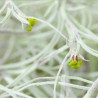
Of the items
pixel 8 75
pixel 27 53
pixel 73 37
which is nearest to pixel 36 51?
pixel 27 53

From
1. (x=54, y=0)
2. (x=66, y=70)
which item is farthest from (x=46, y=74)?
(x=54, y=0)

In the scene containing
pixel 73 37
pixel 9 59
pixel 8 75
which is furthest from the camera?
pixel 9 59

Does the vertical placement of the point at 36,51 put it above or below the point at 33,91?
above

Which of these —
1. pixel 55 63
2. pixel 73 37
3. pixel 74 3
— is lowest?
pixel 73 37

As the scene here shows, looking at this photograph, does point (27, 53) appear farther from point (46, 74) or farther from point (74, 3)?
point (74, 3)

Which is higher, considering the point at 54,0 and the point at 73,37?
the point at 54,0

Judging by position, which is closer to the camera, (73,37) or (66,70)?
(73,37)

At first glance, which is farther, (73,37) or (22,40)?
(22,40)

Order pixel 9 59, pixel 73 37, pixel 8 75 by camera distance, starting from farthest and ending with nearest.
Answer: pixel 9 59
pixel 8 75
pixel 73 37

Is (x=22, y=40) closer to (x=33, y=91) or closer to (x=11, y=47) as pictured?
(x=11, y=47)
